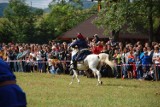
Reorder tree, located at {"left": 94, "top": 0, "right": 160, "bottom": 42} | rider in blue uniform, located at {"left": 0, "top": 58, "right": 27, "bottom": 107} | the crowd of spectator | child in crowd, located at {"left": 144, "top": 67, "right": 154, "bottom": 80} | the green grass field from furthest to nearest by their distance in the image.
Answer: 1. tree, located at {"left": 94, "top": 0, "right": 160, "bottom": 42}
2. child in crowd, located at {"left": 144, "top": 67, "right": 154, "bottom": 80}
3. the crowd of spectator
4. the green grass field
5. rider in blue uniform, located at {"left": 0, "top": 58, "right": 27, "bottom": 107}

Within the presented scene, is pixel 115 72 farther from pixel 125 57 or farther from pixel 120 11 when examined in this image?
pixel 120 11

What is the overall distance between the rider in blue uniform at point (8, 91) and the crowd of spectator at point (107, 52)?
10.5m

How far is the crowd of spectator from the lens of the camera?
749 inches

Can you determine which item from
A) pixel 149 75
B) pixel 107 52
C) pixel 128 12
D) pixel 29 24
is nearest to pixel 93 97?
pixel 149 75

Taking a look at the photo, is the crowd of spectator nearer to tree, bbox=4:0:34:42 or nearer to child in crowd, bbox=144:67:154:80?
child in crowd, bbox=144:67:154:80

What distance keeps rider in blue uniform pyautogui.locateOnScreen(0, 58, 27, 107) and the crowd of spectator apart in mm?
10520

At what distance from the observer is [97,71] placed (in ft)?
57.3

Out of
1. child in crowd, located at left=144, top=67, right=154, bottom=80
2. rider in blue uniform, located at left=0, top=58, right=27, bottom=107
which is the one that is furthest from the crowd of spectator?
rider in blue uniform, located at left=0, top=58, right=27, bottom=107

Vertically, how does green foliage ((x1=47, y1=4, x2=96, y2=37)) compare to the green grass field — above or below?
above

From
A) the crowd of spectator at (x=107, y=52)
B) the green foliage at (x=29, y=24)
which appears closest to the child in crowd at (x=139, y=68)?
the crowd of spectator at (x=107, y=52)

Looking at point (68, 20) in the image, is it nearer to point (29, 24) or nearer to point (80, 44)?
point (29, 24)

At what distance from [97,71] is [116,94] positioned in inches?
164

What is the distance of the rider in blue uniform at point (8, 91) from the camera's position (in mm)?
3334

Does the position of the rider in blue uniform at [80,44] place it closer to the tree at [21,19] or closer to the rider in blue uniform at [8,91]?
the rider in blue uniform at [8,91]
